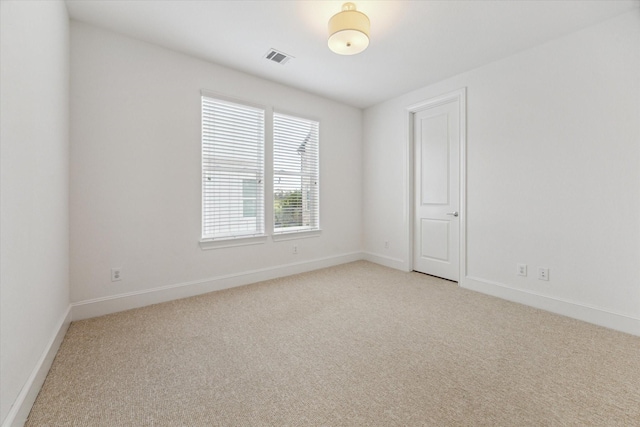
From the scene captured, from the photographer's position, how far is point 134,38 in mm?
2738

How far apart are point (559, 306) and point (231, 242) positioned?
3.64 meters

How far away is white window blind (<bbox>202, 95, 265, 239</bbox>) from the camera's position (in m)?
3.23

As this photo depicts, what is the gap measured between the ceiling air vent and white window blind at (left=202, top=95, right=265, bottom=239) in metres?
0.69

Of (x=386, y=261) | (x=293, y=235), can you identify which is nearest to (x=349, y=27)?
(x=293, y=235)

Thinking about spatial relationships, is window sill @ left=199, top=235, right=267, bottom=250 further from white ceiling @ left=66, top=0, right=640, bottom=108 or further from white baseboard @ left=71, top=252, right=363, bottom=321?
white ceiling @ left=66, top=0, right=640, bottom=108

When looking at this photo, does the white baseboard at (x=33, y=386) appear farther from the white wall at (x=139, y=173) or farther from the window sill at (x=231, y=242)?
the window sill at (x=231, y=242)

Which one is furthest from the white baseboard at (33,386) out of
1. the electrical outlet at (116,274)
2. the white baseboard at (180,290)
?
the electrical outlet at (116,274)

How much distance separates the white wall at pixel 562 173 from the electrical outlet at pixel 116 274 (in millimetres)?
3952

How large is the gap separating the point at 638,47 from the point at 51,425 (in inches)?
189

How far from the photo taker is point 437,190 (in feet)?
12.6

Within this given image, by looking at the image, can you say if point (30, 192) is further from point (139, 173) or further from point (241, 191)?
point (241, 191)

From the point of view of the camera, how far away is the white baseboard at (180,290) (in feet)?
8.32

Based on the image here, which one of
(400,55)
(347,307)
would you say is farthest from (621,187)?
(347,307)

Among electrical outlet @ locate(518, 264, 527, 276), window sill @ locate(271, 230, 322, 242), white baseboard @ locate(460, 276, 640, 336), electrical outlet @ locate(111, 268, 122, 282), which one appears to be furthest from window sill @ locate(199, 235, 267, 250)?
electrical outlet @ locate(518, 264, 527, 276)
